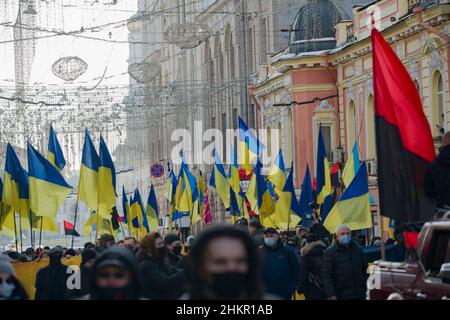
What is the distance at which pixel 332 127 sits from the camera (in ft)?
152

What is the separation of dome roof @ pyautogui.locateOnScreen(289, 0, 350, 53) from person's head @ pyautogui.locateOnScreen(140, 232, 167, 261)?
33785 millimetres

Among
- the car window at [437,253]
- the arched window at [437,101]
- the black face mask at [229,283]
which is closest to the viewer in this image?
the black face mask at [229,283]

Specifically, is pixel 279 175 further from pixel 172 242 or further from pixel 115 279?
pixel 115 279

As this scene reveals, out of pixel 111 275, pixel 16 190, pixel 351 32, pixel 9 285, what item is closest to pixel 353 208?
pixel 16 190

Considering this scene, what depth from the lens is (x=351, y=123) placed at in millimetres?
43656

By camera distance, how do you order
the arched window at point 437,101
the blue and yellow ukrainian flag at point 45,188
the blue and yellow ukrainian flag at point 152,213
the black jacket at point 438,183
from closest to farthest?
the black jacket at point 438,183
the blue and yellow ukrainian flag at point 45,188
the arched window at point 437,101
the blue and yellow ukrainian flag at point 152,213

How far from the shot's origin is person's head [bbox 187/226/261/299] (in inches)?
226

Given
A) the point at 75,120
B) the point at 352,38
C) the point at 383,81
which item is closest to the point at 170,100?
the point at 75,120

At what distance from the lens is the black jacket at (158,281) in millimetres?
11453

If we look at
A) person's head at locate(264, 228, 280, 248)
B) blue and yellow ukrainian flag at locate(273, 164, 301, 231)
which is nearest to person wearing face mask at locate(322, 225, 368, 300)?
person's head at locate(264, 228, 280, 248)

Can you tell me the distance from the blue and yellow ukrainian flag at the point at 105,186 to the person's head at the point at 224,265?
19983 millimetres

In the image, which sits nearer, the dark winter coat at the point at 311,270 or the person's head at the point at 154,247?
the person's head at the point at 154,247

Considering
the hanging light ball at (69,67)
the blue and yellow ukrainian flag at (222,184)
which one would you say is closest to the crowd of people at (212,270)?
the blue and yellow ukrainian flag at (222,184)

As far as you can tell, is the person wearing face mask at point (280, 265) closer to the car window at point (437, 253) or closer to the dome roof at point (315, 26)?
the car window at point (437, 253)
